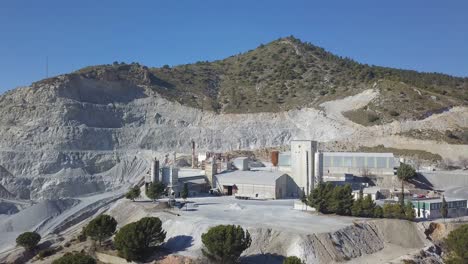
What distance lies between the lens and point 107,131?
2704 inches

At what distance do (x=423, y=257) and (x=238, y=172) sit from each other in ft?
78.5

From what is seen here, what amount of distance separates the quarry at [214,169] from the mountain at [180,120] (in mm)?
207

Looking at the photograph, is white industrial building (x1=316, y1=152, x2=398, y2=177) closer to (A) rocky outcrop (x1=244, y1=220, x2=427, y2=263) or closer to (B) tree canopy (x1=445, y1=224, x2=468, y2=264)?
(A) rocky outcrop (x1=244, y1=220, x2=427, y2=263)

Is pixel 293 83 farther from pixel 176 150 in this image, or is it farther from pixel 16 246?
pixel 16 246

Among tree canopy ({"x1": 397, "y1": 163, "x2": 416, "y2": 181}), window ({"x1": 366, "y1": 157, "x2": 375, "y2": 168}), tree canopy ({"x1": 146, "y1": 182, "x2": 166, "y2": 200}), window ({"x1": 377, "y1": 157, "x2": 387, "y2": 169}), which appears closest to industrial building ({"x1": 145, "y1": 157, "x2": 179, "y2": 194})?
tree canopy ({"x1": 146, "y1": 182, "x2": 166, "y2": 200})

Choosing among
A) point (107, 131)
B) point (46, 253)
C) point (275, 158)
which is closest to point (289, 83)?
point (275, 158)

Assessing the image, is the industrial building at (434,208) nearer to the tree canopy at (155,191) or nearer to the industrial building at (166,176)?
the tree canopy at (155,191)

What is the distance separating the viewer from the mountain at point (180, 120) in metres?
58.2

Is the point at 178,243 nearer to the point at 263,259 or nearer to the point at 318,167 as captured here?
the point at 263,259

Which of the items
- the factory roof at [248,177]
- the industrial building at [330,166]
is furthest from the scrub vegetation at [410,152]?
the factory roof at [248,177]

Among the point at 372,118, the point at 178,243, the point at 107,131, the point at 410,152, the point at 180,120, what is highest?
the point at 180,120

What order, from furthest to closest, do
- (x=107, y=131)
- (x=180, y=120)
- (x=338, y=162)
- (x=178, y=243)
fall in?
(x=180, y=120), (x=107, y=131), (x=338, y=162), (x=178, y=243)

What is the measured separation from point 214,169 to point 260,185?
6119 mm

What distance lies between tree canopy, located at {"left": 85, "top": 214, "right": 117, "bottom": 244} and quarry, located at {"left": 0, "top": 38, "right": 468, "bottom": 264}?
1.38 metres
